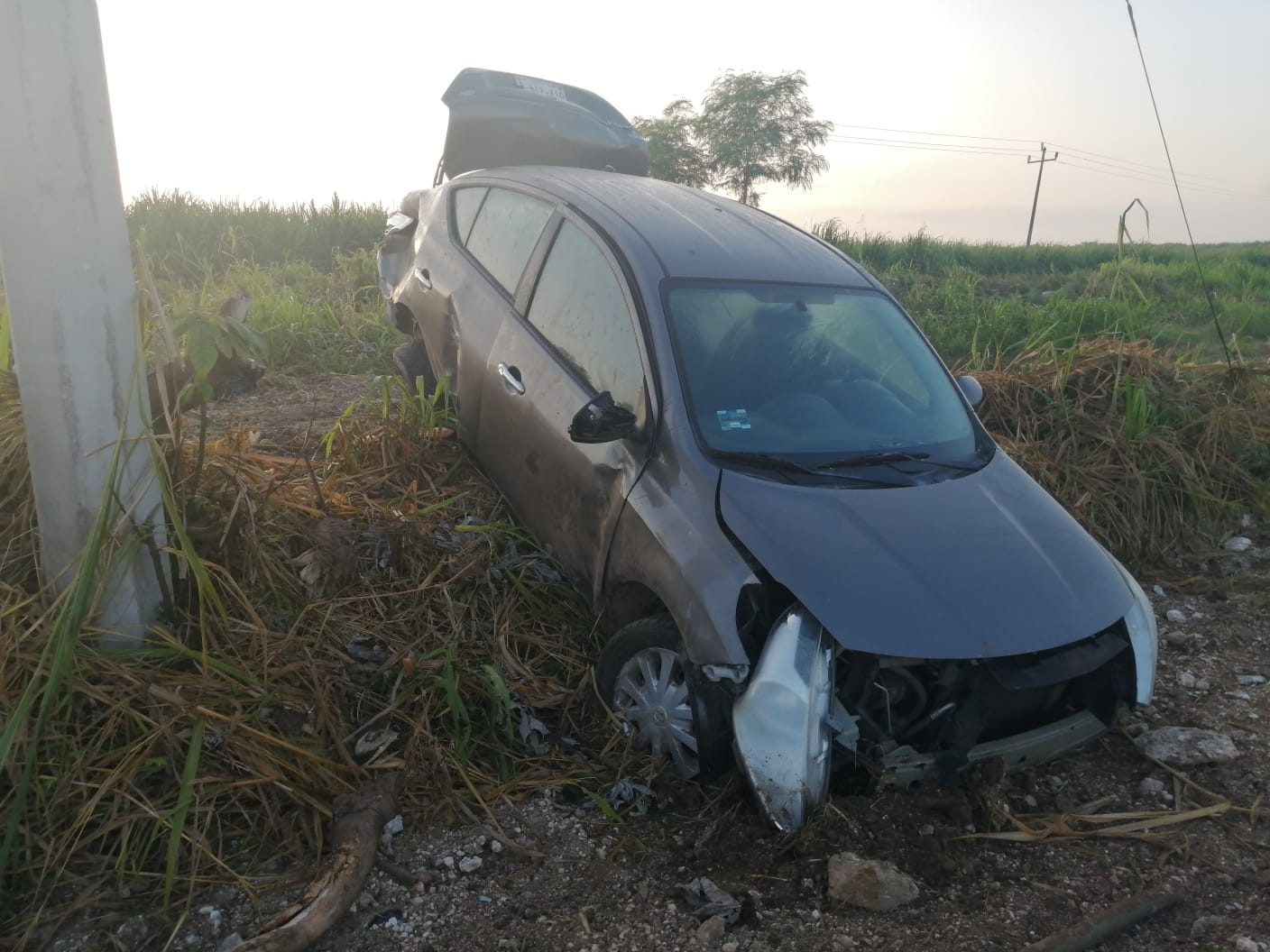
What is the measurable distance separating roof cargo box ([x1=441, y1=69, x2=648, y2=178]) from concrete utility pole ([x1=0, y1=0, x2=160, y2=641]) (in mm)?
3508

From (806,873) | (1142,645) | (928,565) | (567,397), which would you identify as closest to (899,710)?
(928,565)

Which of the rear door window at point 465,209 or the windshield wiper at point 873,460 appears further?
the rear door window at point 465,209

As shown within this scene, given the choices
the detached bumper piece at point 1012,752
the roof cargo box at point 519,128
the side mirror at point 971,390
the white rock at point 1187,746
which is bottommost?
the white rock at point 1187,746

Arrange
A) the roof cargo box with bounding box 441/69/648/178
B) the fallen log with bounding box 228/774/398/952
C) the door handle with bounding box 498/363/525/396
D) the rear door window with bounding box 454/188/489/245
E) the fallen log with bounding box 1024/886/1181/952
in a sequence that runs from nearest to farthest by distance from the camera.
A: the fallen log with bounding box 228/774/398/952
the fallen log with bounding box 1024/886/1181/952
the door handle with bounding box 498/363/525/396
the rear door window with bounding box 454/188/489/245
the roof cargo box with bounding box 441/69/648/178

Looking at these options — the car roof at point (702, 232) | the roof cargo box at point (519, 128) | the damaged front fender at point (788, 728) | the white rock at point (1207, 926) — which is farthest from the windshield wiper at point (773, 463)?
the roof cargo box at point (519, 128)

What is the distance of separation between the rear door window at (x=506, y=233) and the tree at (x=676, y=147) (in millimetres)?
48006

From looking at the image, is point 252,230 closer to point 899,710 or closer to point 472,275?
point 472,275

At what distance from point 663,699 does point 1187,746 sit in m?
2.04

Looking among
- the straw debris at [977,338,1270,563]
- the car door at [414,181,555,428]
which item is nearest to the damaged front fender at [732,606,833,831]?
the car door at [414,181,555,428]

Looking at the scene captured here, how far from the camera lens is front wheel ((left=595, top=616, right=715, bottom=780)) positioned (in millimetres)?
3260

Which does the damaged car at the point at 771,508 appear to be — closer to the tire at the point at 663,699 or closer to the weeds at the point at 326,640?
the tire at the point at 663,699

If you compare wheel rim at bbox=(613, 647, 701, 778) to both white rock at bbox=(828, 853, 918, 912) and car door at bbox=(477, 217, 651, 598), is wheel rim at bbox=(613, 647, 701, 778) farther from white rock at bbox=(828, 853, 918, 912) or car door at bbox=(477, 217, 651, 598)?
white rock at bbox=(828, 853, 918, 912)

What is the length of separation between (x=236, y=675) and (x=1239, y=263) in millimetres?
21728

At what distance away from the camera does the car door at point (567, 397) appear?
12.0ft
